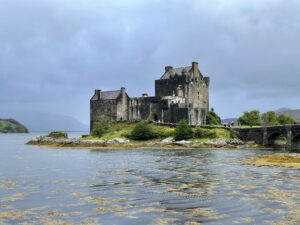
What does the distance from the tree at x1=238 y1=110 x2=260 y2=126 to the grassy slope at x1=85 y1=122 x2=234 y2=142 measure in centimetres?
2325

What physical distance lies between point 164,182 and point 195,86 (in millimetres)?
78287

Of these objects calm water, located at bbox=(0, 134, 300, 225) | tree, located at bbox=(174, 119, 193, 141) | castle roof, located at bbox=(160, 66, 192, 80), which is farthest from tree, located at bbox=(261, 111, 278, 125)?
calm water, located at bbox=(0, 134, 300, 225)

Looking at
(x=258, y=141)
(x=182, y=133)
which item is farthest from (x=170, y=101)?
(x=258, y=141)

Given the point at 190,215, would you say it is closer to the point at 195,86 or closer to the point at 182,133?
the point at 182,133

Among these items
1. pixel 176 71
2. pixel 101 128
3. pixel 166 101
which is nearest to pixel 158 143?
pixel 101 128

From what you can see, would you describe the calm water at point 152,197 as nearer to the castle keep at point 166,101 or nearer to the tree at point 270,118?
the castle keep at point 166,101

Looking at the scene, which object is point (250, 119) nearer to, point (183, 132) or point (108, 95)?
point (183, 132)

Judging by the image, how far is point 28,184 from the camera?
3491cm

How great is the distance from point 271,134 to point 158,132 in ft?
75.1

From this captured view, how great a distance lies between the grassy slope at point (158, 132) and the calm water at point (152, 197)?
161 feet

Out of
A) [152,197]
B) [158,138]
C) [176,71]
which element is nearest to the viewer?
[152,197]

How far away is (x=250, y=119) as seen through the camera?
118 m

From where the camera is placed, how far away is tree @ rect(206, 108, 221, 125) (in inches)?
4505

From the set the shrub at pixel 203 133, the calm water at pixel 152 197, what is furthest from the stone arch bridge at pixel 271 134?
the calm water at pixel 152 197
